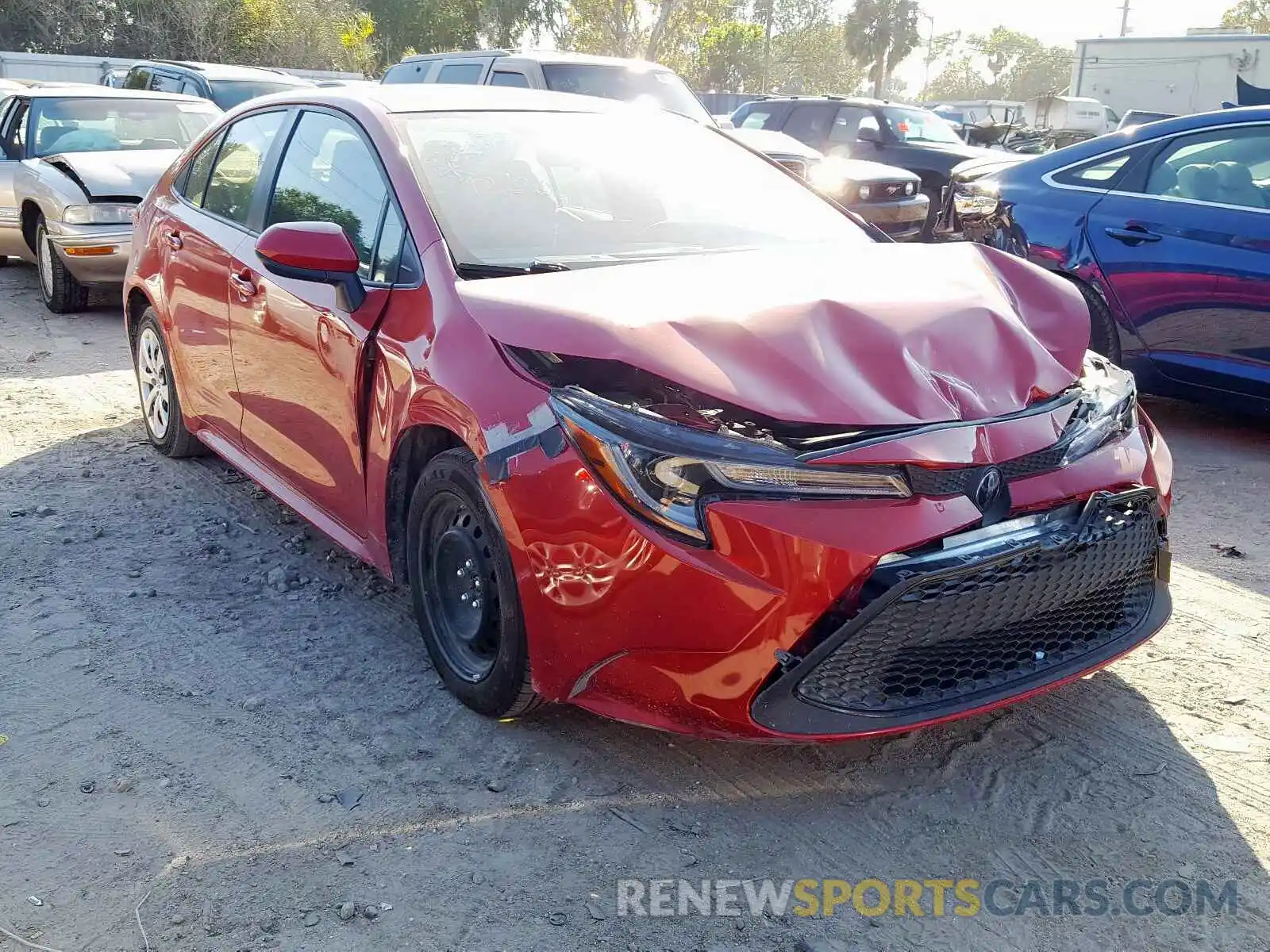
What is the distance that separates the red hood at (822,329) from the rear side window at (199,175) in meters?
2.25

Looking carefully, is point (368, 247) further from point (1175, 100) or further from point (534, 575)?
point (1175, 100)

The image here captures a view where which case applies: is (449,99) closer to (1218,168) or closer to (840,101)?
(1218,168)

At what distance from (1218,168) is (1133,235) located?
467mm

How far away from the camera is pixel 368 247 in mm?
3627

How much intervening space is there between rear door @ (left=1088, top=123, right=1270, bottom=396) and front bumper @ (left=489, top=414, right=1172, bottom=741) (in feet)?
9.91

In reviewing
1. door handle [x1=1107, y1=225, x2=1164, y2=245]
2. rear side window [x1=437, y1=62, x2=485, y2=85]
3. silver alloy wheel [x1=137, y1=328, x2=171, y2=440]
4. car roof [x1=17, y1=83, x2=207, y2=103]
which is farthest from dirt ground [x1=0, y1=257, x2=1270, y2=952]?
rear side window [x1=437, y1=62, x2=485, y2=85]

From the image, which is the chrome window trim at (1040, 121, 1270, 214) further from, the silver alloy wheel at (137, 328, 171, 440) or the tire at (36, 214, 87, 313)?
the tire at (36, 214, 87, 313)

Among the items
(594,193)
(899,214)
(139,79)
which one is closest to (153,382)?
(594,193)

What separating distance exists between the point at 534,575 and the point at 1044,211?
4.49 m

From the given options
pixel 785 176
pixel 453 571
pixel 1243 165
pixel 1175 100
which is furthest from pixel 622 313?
pixel 1175 100

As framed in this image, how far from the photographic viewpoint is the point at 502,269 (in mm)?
3352

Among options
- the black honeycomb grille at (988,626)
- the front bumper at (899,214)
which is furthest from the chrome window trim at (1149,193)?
the front bumper at (899,214)

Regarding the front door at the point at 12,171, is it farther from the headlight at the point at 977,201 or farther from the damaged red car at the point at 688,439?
the headlight at the point at 977,201

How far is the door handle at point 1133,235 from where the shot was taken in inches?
228
